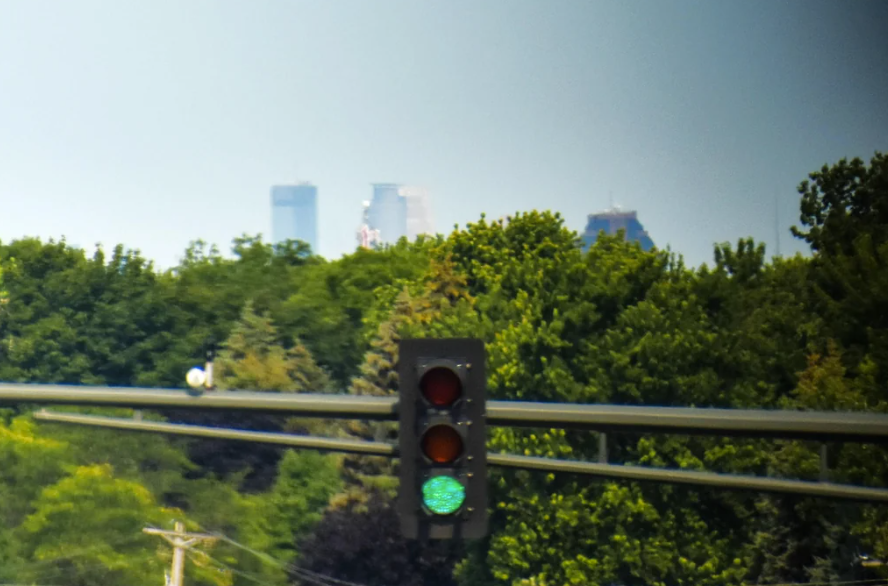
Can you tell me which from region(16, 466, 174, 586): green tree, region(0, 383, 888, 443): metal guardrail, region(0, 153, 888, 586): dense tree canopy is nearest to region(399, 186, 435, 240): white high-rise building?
region(0, 153, 888, 586): dense tree canopy

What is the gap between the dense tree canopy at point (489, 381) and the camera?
119 ft

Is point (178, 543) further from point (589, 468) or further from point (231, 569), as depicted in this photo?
point (589, 468)

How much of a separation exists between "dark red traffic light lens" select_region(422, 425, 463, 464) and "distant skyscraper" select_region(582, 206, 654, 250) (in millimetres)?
→ 44134

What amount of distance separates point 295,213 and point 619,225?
1689cm

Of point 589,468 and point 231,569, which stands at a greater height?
point 589,468

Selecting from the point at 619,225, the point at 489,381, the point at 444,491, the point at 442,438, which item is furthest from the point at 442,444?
the point at 619,225

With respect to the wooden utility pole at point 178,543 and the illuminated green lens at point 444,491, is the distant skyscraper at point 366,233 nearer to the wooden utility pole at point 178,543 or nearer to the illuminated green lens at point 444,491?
the wooden utility pole at point 178,543

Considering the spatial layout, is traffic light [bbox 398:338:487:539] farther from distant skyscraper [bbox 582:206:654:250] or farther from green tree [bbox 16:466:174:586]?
distant skyscraper [bbox 582:206:654:250]

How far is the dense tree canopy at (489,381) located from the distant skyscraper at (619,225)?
365cm

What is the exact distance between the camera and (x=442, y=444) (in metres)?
5.38

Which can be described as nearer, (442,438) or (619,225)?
(442,438)

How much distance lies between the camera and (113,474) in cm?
4941

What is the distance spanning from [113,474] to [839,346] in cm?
2656

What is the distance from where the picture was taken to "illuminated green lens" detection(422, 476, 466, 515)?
539cm
